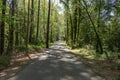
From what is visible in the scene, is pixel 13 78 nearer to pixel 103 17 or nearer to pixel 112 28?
pixel 112 28

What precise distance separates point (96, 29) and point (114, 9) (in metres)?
3.60

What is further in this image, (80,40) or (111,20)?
(80,40)

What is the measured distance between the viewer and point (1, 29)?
74.3 feet

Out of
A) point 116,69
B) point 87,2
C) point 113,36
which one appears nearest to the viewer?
point 116,69

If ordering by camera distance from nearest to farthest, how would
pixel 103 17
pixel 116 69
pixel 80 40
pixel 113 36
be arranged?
pixel 116 69, pixel 113 36, pixel 103 17, pixel 80 40

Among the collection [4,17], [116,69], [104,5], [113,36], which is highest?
[104,5]

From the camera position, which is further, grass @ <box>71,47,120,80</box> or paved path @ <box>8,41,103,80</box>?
grass @ <box>71,47,120,80</box>

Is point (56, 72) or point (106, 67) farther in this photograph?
point (106, 67)

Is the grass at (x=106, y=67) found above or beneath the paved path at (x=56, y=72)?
beneath

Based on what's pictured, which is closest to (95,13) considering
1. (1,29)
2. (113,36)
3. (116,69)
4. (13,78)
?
(113,36)

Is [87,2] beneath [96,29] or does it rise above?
above

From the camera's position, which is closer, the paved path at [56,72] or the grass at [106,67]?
the paved path at [56,72]

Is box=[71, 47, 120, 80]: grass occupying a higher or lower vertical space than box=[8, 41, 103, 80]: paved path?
lower

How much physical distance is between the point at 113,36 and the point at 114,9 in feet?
11.3
